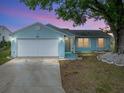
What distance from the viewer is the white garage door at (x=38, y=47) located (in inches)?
1182

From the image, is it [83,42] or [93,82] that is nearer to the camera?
[93,82]

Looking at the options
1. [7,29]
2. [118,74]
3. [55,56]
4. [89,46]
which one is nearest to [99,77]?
[118,74]

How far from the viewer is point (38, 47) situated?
30047 mm

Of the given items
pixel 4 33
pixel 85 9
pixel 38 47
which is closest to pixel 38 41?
pixel 38 47

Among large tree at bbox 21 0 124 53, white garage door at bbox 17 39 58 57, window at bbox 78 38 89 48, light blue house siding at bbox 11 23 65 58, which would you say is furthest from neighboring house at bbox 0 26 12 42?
large tree at bbox 21 0 124 53

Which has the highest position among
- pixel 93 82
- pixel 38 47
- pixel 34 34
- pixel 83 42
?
pixel 34 34

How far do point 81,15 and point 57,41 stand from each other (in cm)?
566

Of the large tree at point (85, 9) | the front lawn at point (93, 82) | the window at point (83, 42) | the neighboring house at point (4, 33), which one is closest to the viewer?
the front lawn at point (93, 82)

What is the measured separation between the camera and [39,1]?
953 inches

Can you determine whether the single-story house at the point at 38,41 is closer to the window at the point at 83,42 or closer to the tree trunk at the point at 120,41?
the tree trunk at the point at 120,41

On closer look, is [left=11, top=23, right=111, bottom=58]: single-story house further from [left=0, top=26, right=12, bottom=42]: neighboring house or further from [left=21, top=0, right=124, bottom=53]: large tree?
[left=0, top=26, right=12, bottom=42]: neighboring house

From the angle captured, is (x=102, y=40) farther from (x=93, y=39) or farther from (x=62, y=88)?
(x=62, y=88)

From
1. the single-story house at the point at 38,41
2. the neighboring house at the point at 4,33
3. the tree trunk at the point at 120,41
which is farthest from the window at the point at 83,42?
the neighboring house at the point at 4,33

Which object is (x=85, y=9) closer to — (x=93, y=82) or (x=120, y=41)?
(x=120, y=41)
